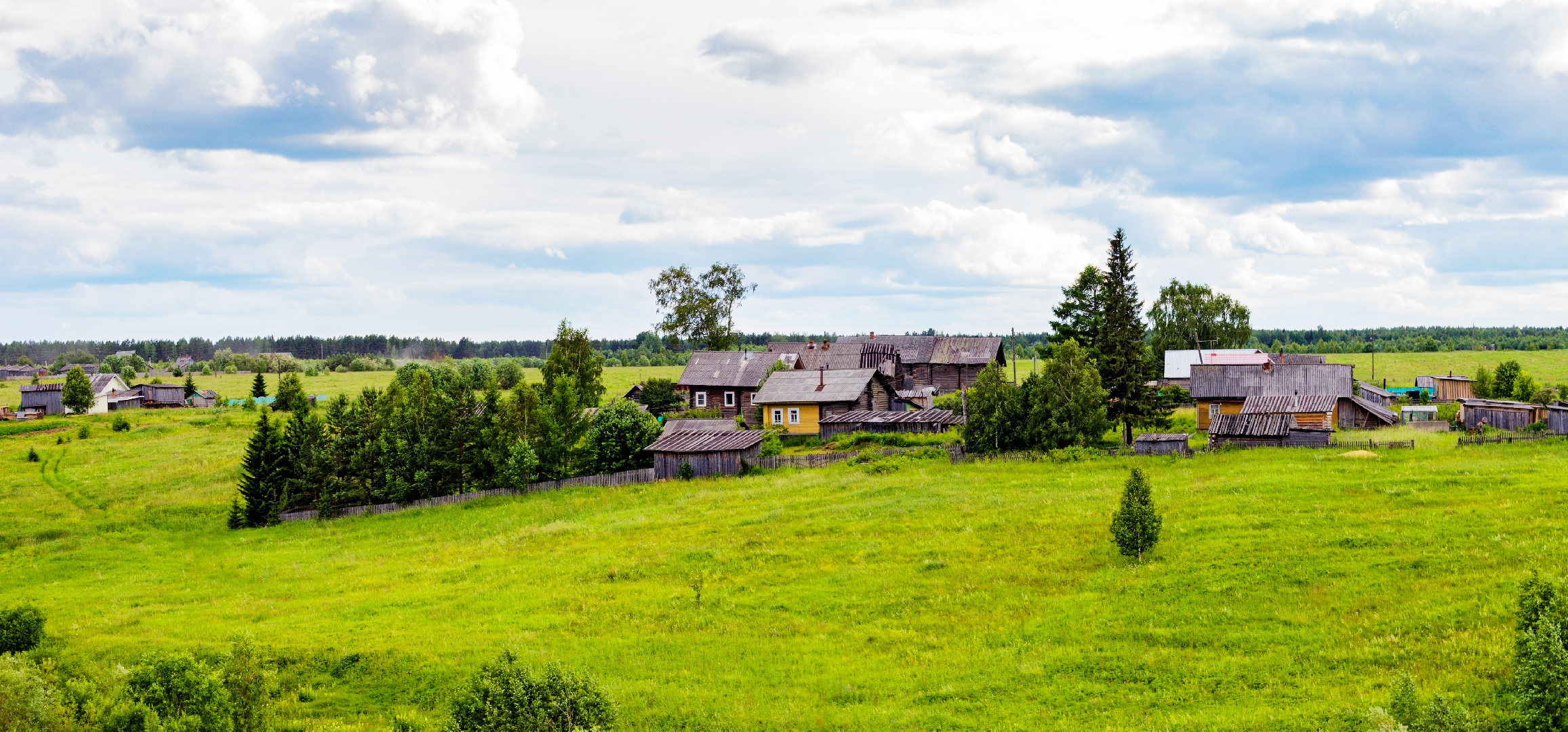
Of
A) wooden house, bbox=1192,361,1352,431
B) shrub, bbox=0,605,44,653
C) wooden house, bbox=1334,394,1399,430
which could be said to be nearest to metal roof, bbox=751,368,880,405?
wooden house, bbox=1192,361,1352,431

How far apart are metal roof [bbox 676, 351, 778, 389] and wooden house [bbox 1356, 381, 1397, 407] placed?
51037 millimetres

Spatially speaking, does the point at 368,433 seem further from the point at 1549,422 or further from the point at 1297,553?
the point at 1549,422

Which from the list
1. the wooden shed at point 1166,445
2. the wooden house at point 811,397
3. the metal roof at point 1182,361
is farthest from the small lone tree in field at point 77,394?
the metal roof at point 1182,361

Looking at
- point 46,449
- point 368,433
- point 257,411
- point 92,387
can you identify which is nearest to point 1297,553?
point 368,433

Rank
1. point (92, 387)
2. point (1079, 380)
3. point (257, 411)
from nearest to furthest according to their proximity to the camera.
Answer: point (1079, 380) → point (257, 411) → point (92, 387)

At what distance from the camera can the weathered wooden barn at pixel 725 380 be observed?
78.1 m

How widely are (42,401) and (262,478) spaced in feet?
260

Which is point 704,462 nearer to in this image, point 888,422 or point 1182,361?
point 888,422

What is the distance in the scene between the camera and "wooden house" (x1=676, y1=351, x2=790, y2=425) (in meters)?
78.1

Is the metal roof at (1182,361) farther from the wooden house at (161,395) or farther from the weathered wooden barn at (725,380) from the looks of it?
the wooden house at (161,395)

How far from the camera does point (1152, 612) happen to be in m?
20.8

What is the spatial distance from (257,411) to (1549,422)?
111m

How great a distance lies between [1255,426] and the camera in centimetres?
4281

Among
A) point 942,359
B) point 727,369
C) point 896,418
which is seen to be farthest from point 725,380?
point 942,359
